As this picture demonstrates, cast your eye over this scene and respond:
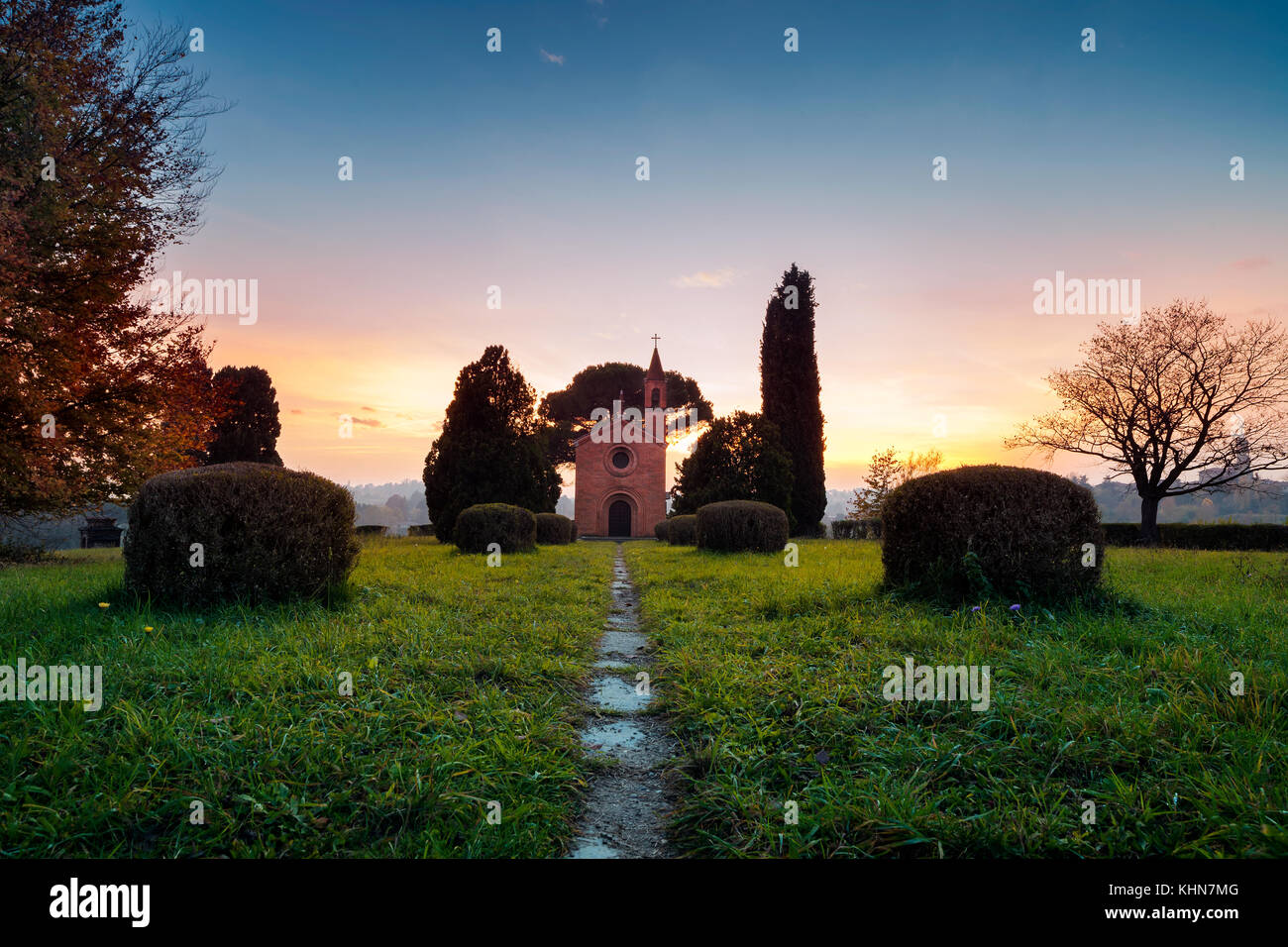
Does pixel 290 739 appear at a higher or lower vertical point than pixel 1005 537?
lower

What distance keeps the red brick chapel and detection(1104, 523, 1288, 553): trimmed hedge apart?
2236cm

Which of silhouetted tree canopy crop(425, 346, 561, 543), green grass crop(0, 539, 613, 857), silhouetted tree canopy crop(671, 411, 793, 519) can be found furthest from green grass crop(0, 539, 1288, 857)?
silhouetted tree canopy crop(671, 411, 793, 519)

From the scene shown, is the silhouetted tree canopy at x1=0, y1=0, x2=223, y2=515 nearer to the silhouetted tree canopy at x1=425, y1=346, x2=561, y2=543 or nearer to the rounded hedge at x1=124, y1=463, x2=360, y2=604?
the rounded hedge at x1=124, y1=463, x2=360, y2=604

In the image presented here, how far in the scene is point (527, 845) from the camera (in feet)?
6.34

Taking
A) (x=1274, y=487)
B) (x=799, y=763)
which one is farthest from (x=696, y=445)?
(x=1274, y=487)

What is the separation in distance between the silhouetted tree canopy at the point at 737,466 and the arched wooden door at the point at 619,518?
14.2 metres

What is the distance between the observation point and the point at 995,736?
8.79 feet

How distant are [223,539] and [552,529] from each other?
1587cm

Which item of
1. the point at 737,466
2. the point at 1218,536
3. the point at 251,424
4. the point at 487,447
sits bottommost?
the point at 1218,536

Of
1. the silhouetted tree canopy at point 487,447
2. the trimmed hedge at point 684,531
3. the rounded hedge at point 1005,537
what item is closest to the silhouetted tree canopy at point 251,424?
the silhouetted tree canopy at point 487,447

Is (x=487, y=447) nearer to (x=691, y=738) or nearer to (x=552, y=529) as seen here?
(x=552, y=529)

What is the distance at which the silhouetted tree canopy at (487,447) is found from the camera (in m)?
20.2

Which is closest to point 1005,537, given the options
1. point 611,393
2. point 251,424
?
point 251,424
